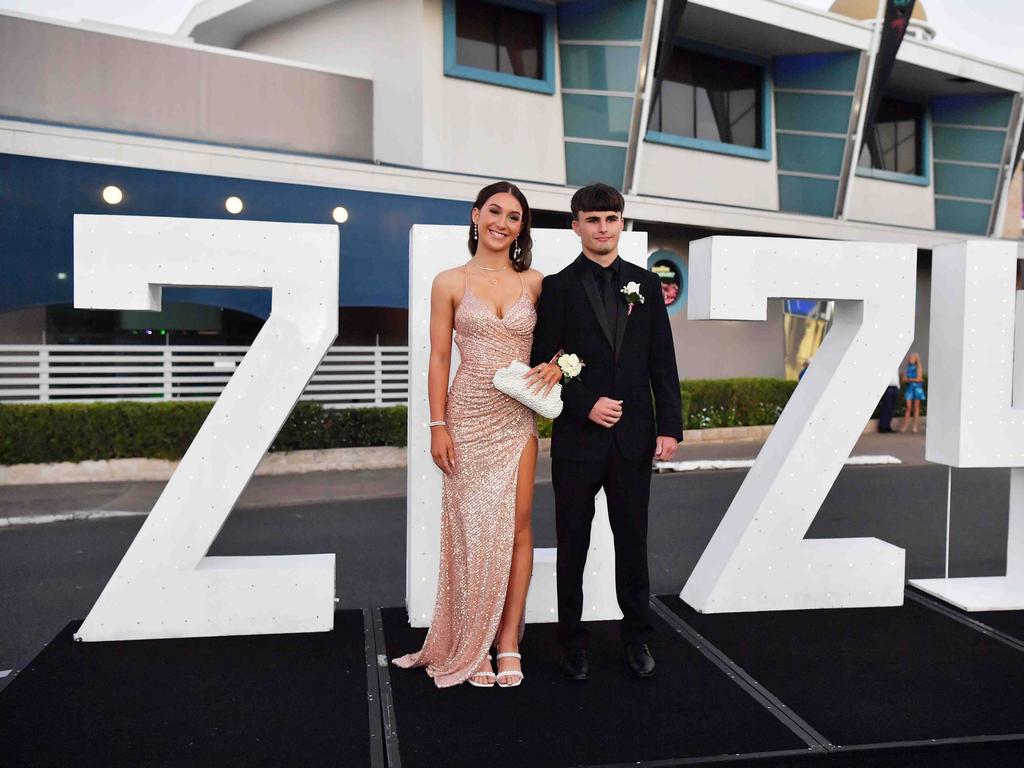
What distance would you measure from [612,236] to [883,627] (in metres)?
2.58

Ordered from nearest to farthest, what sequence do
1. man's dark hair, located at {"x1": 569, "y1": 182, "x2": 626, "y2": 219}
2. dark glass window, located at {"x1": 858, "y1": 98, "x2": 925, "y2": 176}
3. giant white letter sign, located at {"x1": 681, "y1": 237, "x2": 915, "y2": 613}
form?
man's dark hair, located at {"x1": 569, "y1": 182, "x2": 626, "y2": 219} → giant white letter sign, located at {"x1": 681, "y1": 237, "x2": 915, "y2": 613} → dark glass window, located at {"x1": 858, "y1": 98, "x2": 925, "y2": 176}

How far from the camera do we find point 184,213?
10.9 metres

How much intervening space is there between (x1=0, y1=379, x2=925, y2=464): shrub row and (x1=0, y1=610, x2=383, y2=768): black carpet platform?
6650mm

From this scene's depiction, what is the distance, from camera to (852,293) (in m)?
5.00

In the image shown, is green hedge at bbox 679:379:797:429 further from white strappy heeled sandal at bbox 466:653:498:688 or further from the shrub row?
white strappy heeled sandal at bbox 466:653:498:688

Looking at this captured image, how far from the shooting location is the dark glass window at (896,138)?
19312mm

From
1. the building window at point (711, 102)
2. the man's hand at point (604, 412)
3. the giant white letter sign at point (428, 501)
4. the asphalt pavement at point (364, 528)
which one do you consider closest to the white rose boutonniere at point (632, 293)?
the man's hand at point (604, 412)

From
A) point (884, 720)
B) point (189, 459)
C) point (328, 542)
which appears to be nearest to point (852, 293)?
point (884, 720)

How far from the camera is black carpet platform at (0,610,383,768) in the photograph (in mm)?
3250

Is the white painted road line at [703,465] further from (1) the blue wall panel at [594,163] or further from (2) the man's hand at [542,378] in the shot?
(2) the man's hand at [542,378]

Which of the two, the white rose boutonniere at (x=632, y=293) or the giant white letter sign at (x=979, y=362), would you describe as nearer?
the white rose boutonniere at (x=632, y=293)

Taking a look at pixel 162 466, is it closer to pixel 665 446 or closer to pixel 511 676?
pixel 511 676

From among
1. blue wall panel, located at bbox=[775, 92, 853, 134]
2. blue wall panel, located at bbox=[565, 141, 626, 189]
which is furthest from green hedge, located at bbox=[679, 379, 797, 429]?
blue wall panel, located at bbox=[775, 92, 853, 134]

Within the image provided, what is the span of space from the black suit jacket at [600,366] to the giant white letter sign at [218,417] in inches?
50.0
